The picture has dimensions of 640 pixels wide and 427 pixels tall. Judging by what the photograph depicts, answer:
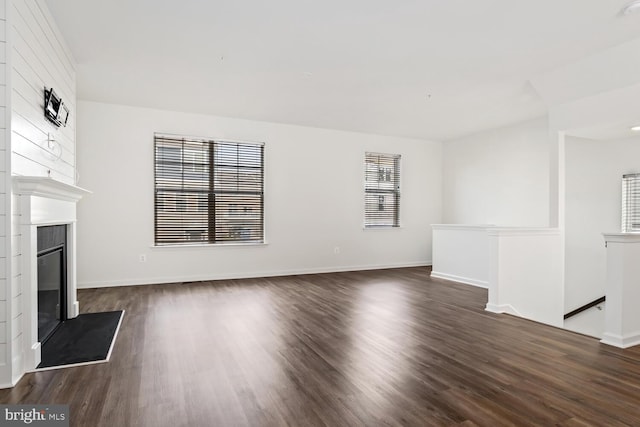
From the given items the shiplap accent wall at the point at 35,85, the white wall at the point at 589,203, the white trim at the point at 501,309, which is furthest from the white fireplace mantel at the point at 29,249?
the white wall at the point at 589,203

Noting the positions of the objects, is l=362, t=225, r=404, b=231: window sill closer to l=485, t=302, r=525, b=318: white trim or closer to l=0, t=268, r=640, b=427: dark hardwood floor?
l=0, t=268, r=640, b=427: dark hardwood floor

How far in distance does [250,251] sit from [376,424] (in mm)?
4617

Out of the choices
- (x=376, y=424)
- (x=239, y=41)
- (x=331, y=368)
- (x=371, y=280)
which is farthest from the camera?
(x=371, y=280)

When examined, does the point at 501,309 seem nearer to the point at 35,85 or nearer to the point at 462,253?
the point at 462,253

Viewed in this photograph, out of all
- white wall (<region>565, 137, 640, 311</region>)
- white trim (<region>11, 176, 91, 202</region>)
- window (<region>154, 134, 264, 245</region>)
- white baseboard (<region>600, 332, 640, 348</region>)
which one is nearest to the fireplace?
white trim (<region>11, 176, 91, 202</region>)

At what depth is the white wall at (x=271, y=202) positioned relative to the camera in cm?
526

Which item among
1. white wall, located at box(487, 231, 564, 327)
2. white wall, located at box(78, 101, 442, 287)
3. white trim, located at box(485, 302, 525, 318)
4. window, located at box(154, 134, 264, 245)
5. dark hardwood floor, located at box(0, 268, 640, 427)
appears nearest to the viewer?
dark hardwood floor, located at box(0, 268, 640, 427)

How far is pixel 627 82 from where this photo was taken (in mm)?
3711

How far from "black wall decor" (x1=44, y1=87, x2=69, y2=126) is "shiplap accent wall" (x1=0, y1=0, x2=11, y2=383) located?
0.69 m

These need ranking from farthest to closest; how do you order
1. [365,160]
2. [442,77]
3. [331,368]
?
[365,160] → [442,77] → [331,368]

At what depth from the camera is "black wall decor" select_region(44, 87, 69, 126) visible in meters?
2.89

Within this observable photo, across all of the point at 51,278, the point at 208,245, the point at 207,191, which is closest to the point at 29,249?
the point at 51,278

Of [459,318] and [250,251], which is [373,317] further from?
[250,251]

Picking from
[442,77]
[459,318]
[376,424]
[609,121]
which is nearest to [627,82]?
[609,121]
